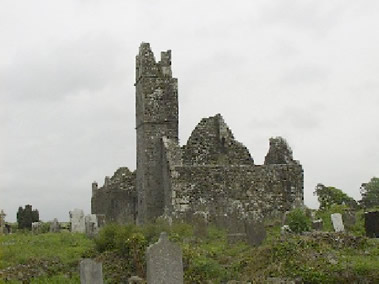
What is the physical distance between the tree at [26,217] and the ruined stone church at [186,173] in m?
3.23

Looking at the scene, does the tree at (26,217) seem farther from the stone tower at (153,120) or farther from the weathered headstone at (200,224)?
the weathered headstone at (200,224)

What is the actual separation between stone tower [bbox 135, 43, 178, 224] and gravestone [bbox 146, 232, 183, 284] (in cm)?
1319

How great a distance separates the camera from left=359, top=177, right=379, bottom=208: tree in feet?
134

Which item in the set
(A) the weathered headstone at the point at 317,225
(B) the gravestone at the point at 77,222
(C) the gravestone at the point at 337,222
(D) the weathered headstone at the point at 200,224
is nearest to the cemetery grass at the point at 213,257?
(D) the weathered headstone at the point at 200,224

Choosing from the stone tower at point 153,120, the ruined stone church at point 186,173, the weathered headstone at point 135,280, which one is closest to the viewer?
the weathered headstone at point 135,280

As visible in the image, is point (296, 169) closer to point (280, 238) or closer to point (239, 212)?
point (239, 212)

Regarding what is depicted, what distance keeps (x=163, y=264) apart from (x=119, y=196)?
16898mm

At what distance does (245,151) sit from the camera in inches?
1116

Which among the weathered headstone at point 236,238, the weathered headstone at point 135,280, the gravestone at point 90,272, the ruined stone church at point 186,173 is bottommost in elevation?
the weathered headstone at point 135,280

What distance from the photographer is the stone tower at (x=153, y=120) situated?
1081 inches

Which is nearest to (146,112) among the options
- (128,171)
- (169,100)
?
(169,100)

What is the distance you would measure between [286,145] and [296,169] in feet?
4.76

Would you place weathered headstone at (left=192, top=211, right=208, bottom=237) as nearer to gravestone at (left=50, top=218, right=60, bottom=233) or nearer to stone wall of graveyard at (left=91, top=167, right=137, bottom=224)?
gravestone at (left=50, top=218, right=60, bottom=233)

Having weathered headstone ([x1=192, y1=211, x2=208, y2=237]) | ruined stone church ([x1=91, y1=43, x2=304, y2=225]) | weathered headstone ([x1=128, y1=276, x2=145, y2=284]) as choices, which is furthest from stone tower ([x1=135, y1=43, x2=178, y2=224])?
weathered headstone ([x1=128, y1=276, x2=145, y2=284])
